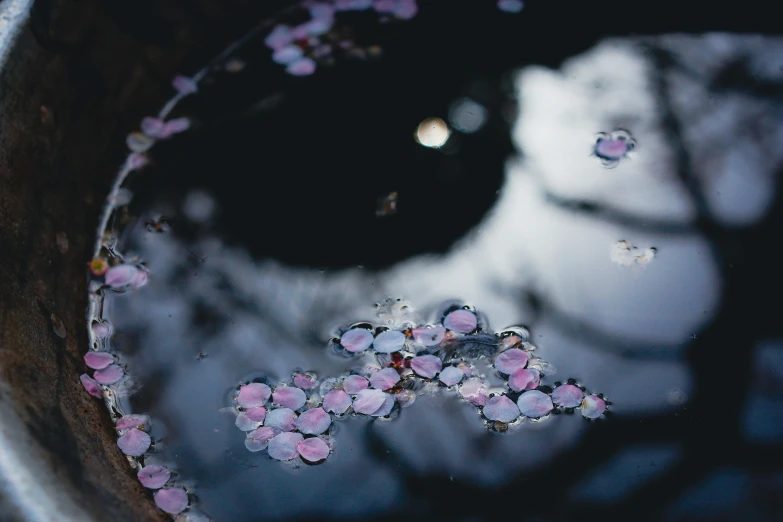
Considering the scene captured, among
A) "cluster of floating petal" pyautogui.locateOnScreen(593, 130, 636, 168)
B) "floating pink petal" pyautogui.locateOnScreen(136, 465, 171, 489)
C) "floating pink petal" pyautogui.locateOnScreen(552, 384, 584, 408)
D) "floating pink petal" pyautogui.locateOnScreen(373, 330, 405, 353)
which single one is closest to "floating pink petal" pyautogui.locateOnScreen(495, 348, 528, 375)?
"floating pink petal" pyautogui.locateOnScreen(552, 384, 584, 408)

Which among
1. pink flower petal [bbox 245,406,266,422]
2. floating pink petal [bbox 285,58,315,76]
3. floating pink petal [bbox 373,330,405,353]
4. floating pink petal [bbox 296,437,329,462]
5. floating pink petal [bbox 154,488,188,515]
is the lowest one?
floating pink petal [bbox 154,488,188,515]

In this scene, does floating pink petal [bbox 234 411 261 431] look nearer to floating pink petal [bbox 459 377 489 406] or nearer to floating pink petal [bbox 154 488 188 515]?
floating pink petal [bbox 154 488 188 515]

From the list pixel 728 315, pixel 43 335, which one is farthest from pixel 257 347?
pixel 728 315

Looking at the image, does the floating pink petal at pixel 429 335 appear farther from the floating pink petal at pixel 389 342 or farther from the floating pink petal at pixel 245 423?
the floating pink petal at pixel 245 423

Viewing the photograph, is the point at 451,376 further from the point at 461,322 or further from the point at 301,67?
the point at 301,67

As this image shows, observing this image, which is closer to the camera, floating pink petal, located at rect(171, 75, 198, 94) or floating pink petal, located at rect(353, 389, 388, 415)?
floating pink petal, located at rect(353, 389, 388, 415)

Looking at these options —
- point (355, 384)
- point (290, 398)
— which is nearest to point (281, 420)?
point (290, 398)
